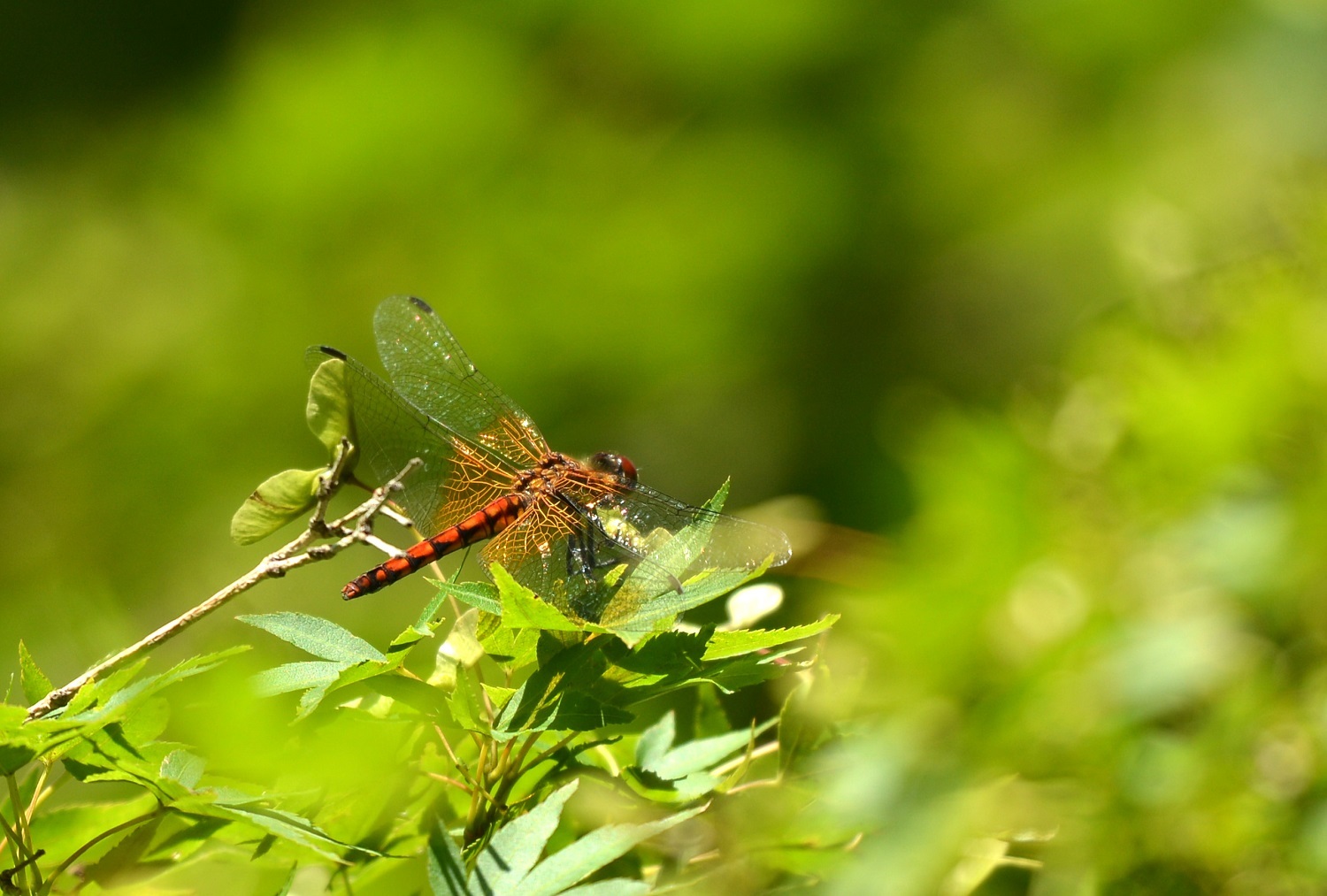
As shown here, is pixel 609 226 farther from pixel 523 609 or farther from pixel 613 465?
pixel 523 609

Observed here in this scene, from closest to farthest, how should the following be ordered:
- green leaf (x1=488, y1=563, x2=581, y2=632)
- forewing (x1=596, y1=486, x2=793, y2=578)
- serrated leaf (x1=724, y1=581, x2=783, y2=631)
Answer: green leaf (x1=488, y1=563, x2=581, y2=632) < forewing (x1=596, y1=486, x2=793, y2=578) < serrated leaf (x1=724, y1=581, x2=783, y2=631)

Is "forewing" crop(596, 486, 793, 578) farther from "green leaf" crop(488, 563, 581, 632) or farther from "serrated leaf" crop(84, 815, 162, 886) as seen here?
"serrated leaf" crop(84, 815, 162, 886)

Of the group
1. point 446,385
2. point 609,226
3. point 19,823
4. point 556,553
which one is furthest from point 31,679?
point 609,226

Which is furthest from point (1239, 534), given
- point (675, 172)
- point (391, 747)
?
point (675, 172)

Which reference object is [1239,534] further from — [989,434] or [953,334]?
[953,334]

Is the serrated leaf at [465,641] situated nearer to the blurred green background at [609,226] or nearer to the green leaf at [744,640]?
the green leaf at [744,640]

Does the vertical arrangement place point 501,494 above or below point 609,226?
below

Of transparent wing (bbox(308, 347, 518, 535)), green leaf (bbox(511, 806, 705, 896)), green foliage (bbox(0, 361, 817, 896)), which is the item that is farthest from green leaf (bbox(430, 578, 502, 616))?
transparent wing (bbox(308, 347, 518, 535))
